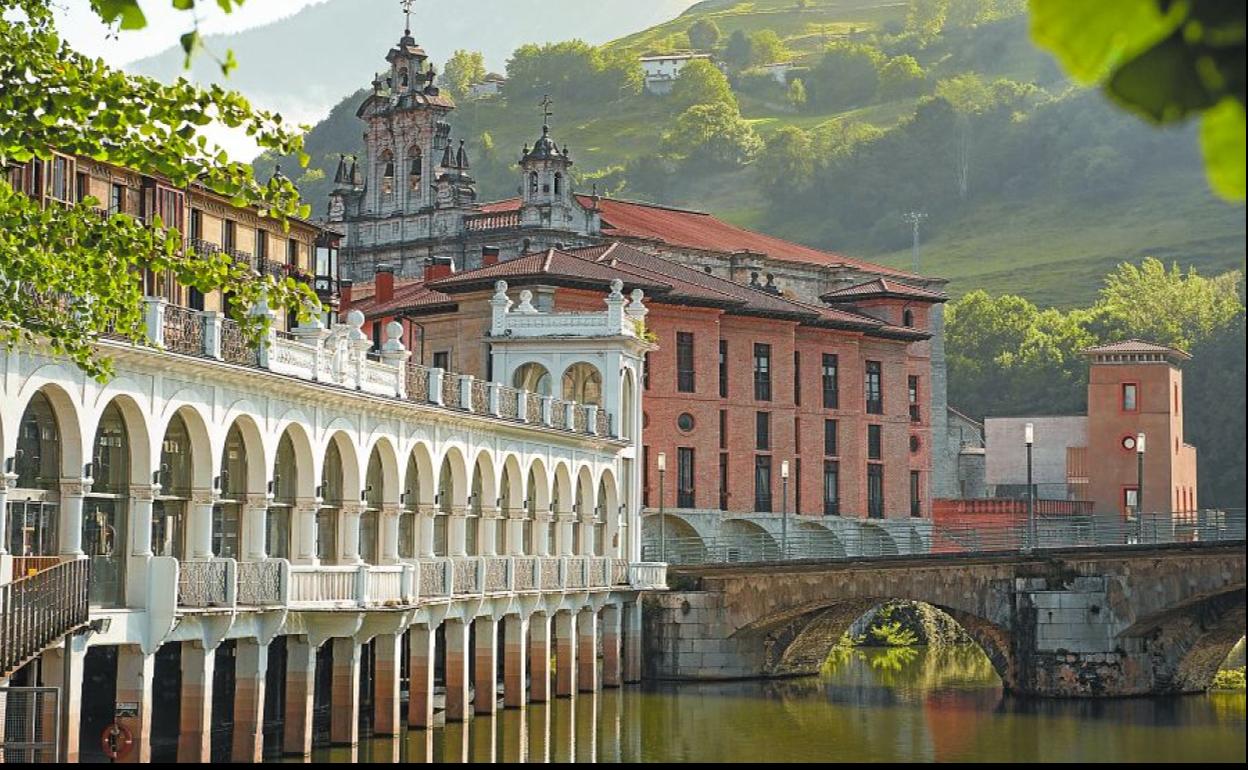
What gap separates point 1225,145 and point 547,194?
292 ft

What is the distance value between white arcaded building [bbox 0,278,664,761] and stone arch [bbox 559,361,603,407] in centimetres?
310

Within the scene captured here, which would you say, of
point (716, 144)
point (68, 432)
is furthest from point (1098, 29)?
point (716, 144)

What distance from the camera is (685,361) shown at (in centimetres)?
7038

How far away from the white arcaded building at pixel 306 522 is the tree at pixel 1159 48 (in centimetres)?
2367

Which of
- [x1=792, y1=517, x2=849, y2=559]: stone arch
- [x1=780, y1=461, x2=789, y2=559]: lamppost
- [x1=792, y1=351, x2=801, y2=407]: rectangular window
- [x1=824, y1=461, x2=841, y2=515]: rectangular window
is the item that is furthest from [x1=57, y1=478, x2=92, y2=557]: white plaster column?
[x1=824, y1=461, x2=841, y2=515]: rectangular window

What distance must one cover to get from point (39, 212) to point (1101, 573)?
36216 mm

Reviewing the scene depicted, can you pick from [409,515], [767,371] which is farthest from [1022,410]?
[409,515]

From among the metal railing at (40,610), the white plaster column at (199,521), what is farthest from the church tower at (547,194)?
the metal railing at (40,610)

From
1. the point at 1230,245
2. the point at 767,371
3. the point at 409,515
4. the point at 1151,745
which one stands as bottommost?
A: the point at 1151,745

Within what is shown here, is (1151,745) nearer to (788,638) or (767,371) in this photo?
(788,638)

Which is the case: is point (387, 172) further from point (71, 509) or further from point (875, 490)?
point (71, 509)

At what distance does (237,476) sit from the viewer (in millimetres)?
36000

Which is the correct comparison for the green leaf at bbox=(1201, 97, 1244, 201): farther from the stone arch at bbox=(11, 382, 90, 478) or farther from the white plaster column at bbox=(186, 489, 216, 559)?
the white plaster column at bbox=(186, 489, 216, 559)

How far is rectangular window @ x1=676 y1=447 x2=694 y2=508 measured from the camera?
231ft
